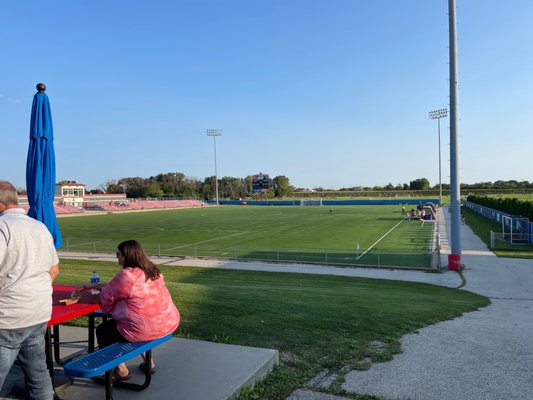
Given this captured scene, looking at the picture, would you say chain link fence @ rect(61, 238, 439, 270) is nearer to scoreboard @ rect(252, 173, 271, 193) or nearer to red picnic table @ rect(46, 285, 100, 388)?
red picnic table @ rect(46, 285, 100, 388)

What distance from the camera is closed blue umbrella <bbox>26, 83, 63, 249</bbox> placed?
240 inches

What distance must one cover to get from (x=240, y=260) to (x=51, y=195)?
16.1 metres

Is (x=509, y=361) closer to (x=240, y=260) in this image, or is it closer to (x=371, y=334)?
(x=371, y=334)

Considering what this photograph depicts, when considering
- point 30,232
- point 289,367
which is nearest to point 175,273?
point 289,367

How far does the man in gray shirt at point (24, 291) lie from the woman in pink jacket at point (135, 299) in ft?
2.66

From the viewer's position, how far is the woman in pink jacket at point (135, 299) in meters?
4.28

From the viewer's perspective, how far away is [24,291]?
3.29 metres

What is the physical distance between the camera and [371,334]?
661cm

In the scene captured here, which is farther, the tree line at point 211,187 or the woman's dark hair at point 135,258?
the tree line at point 211,187

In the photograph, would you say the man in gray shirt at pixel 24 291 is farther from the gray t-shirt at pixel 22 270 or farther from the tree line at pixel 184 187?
the tree line at pixel 184 187

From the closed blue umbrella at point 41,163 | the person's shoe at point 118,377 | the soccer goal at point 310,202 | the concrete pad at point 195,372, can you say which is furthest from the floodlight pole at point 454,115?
the soccer goal at point 310,202

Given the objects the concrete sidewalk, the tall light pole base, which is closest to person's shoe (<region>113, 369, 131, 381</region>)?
the concrete sidewalk

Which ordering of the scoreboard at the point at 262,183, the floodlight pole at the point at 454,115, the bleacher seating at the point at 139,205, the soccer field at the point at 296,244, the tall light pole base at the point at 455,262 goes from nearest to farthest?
the floodlight pole at the point at 454,115 < the tall light pole base at the point at 455,262 < the soccer field at the point at 296,244 < the bleacher seating at the point at 139,205 < the scoreboard at the point at 262,183

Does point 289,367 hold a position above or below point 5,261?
below
